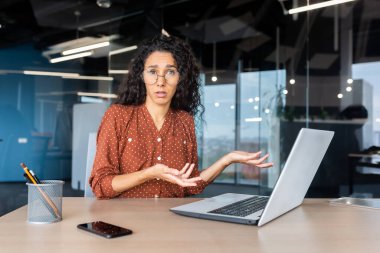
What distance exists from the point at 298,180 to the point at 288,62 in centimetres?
483

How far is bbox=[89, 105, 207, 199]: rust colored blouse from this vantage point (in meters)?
1.63

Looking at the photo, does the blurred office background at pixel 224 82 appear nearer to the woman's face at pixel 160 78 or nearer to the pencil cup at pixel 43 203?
the woman's face at pixel 160 78

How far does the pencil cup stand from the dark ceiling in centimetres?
450

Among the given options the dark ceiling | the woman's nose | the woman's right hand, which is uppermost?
the dark ceiling

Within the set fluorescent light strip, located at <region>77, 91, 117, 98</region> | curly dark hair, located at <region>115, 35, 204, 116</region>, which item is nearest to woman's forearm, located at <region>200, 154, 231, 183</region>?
curly dark hair, located at <region>115, 35, 204, 116</region>

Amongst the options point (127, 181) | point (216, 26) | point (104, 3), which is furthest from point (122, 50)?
point (127, 181)

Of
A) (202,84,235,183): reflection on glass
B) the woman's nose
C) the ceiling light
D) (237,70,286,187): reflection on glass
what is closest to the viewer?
the woman's nose

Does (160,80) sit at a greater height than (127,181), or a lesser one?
greater

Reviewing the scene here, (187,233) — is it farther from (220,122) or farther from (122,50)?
(220,122)

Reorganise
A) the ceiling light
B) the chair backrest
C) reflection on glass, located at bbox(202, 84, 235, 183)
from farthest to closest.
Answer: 1. reflection on glass, located at bbox(202, 84, 235, 183)
2. the ceiling light
3. the chair backrest

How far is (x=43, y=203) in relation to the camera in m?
1.08

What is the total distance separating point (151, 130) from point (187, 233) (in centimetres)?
84

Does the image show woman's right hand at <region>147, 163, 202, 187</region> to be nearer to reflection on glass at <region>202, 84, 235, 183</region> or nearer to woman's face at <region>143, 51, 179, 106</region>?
woman's face at <region>143, 51, 179, 106</region>

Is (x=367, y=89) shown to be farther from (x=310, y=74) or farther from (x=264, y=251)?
(x=264, y=251)
